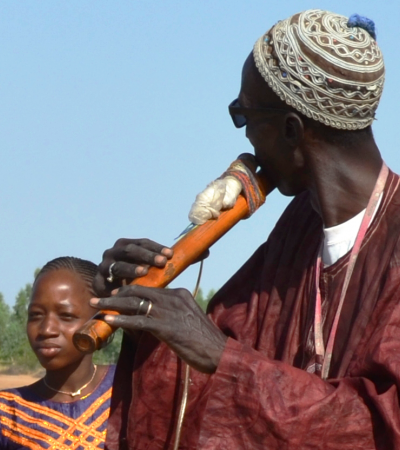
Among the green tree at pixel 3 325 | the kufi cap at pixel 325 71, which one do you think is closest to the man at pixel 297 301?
the kufi cap at pixel 325 71

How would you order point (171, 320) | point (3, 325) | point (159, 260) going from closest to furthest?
point (171, 320) → point (159, 260) → point (3, 325)

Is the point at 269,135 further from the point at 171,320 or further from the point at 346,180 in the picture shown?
the point at 171,320

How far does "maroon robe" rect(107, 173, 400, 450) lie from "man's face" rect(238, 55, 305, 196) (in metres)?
0.33

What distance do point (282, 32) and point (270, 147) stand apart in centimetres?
42

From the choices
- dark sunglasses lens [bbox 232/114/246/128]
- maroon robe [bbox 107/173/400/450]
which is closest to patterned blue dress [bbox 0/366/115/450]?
maroon robe [bbox 107/173/400/450]

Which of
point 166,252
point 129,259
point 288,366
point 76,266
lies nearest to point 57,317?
point 76,266

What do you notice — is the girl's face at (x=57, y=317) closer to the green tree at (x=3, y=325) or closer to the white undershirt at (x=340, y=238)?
the white undershirt at (x=340, y=238)

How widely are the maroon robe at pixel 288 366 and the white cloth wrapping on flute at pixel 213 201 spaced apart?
0.45 metres

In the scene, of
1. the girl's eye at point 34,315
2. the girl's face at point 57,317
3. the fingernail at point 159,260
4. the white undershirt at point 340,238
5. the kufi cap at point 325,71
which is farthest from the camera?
the girl's eye at point 34,315

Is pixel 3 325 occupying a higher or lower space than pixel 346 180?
lower

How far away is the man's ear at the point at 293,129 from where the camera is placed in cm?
398

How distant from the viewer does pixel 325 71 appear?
392cm

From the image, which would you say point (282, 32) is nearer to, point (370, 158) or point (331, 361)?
point (370, 158)

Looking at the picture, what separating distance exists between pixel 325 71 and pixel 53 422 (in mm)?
2769
